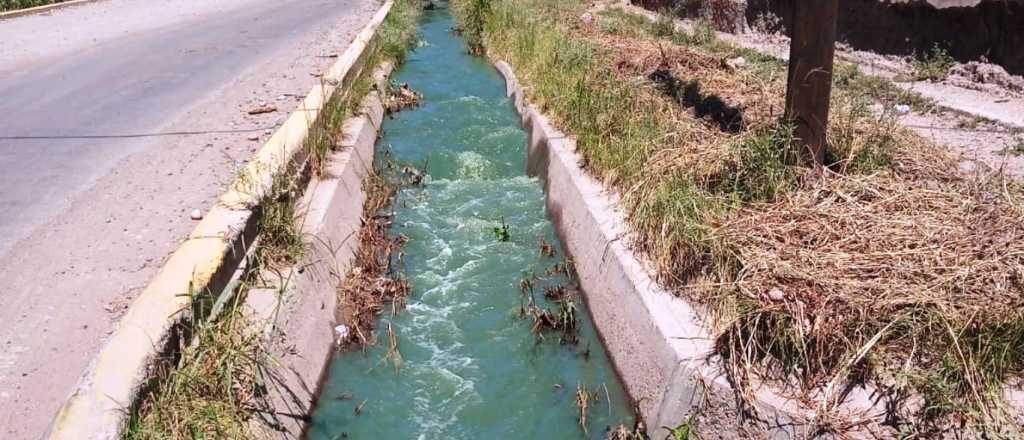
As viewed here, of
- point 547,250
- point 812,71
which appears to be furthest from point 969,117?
point 547,250

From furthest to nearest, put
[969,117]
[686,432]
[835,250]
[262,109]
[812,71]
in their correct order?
1. [262,109]
2. [969,117]
3. [812,71]
4. [835,250]
5. [686,432]

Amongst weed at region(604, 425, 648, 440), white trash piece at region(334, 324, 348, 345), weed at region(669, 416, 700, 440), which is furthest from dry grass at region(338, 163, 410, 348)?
weed at region(669, 416, 700, 440)

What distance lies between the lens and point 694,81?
850cm

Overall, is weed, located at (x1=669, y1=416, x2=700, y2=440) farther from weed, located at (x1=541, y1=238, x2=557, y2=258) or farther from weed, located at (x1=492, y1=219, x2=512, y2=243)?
weed, located at (x1=492, y1=219, x2=512, y2=243)

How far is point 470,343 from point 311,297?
1.18 metres

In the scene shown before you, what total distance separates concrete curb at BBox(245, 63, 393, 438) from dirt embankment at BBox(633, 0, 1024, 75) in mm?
4402

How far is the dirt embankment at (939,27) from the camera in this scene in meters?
7.93

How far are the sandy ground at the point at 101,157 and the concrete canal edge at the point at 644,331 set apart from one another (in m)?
2.80

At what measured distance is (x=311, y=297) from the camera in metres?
5.32

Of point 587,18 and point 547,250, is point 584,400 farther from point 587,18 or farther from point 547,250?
point 587,18

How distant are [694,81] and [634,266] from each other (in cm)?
389

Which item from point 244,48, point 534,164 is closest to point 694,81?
point 534,164

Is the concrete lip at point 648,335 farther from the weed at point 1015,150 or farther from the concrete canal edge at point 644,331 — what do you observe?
the weed at point 1015,150

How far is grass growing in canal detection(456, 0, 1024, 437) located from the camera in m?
3.67
